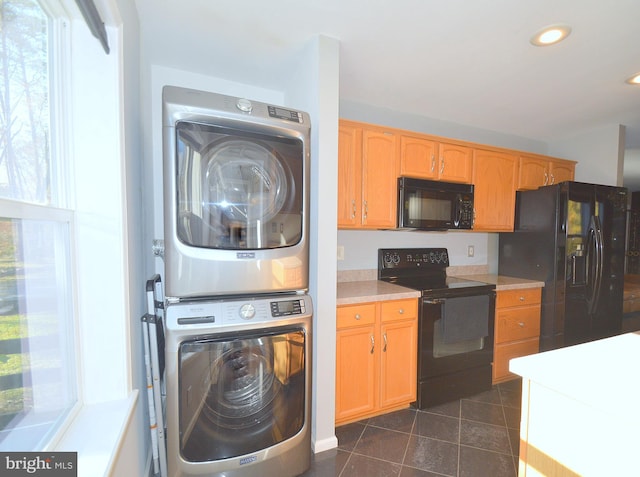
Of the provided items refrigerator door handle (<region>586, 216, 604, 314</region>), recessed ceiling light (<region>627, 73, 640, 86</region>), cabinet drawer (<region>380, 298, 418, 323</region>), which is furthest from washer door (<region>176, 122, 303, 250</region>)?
refrigerator door handle (<region>586, 216, 604, 314</region>)

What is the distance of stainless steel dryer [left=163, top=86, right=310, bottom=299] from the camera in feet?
4.22

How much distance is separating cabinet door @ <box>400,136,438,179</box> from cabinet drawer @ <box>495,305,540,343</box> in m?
1.40

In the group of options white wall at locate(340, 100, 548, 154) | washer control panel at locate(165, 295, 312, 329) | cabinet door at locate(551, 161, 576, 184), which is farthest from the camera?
cabinet door at locate(551, 161, 576, 184)

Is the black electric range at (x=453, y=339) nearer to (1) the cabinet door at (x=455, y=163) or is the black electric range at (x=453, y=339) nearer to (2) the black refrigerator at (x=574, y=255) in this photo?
(2) the black refrigerator at (x=574, y=255)

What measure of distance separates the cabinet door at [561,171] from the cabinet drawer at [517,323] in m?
1.42

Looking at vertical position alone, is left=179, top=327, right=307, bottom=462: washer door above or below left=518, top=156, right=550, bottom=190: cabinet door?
below

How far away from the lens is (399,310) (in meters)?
2.09

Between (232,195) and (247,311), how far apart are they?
0.57 meters

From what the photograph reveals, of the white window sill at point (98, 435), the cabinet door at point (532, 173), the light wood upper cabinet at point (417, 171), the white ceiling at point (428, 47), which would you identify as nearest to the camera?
the white window sill at point (98, 435)

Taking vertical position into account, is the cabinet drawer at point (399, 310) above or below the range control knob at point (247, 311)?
below

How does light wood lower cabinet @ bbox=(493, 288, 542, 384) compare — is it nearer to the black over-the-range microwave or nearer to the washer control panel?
the black over-the-range microwave

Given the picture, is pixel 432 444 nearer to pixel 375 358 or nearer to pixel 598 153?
pixel 375 358

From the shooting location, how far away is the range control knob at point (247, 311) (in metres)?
1.35

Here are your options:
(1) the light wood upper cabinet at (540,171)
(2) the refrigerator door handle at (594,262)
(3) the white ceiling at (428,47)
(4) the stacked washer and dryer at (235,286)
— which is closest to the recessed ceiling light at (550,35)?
(3) the white ceiling at (428,47)
